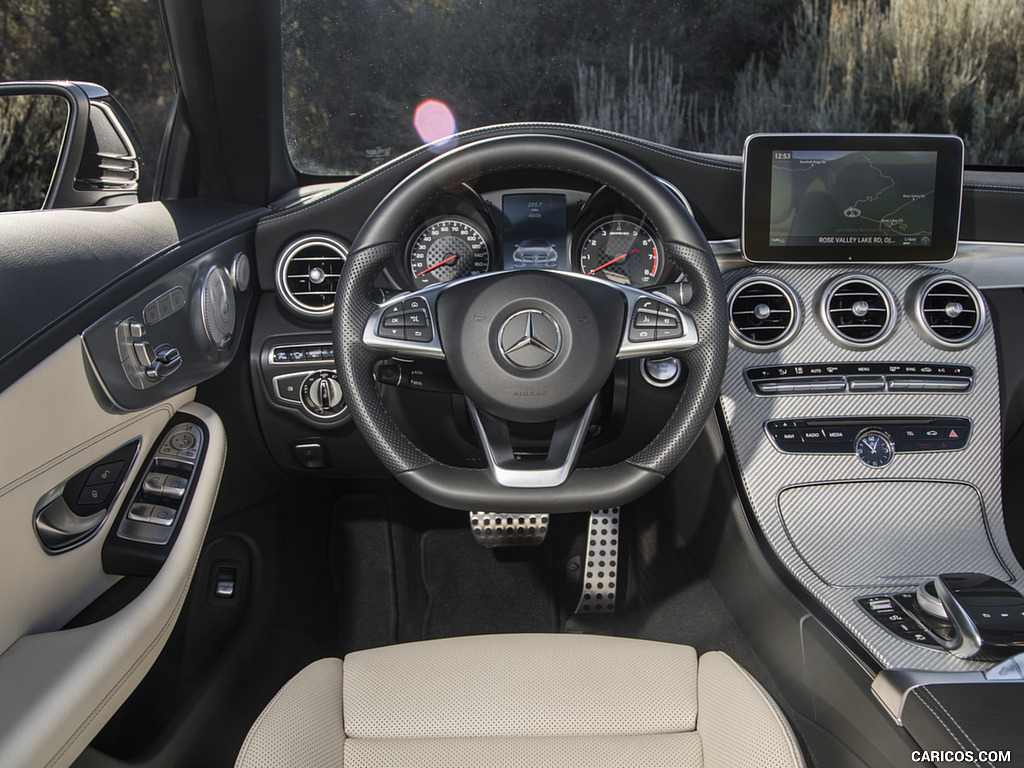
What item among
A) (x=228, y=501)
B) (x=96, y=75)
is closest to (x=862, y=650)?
(x=228, y=501)

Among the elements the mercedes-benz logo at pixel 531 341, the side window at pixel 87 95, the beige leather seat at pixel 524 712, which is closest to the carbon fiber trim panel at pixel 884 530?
the beige leather seat at pixel 524 712

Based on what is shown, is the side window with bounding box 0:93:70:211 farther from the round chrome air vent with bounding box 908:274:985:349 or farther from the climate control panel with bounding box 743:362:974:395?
the round chrome air vent with bounding box 908:274:985:349

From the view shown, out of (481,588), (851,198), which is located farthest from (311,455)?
(851,198)

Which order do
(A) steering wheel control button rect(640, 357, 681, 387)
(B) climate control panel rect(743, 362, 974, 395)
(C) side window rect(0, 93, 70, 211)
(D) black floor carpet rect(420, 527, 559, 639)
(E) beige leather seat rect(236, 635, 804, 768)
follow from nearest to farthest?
1. (E) beige leather seat rect(236, 635, 804, 768)
2. (A) steering wheel control button rect(640, 357, 681, 387)
3. (B) climate control panel rect(743, 362, 974, 395)
4. (C) side window rect(0, 93, 70, 211)
5. (D) black floor carpet rect(420, 527, 559, 639)

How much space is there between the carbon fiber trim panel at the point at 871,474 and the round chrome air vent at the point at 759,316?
0.03 m

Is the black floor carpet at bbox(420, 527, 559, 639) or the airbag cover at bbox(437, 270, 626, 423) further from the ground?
the airbag cover at bbox(437, 270, 626, 423)

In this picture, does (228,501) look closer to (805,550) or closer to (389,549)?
(389,549)

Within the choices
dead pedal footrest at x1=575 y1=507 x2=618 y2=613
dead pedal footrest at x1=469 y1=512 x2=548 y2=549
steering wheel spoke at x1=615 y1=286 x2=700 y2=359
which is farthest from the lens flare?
dead pedal footrest at x1=575 y1=507 x2=618 y2=613

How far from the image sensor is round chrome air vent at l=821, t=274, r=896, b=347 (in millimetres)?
1682

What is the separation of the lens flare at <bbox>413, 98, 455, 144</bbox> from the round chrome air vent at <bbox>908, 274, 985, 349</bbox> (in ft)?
3.72

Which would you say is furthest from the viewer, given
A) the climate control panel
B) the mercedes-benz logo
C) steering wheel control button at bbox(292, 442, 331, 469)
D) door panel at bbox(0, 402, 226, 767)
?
steering wheel control button at bbox(292, 442, 331, 469)

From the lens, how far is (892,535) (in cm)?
153

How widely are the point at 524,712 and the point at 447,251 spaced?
0.92 m

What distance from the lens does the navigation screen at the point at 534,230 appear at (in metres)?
1.69
